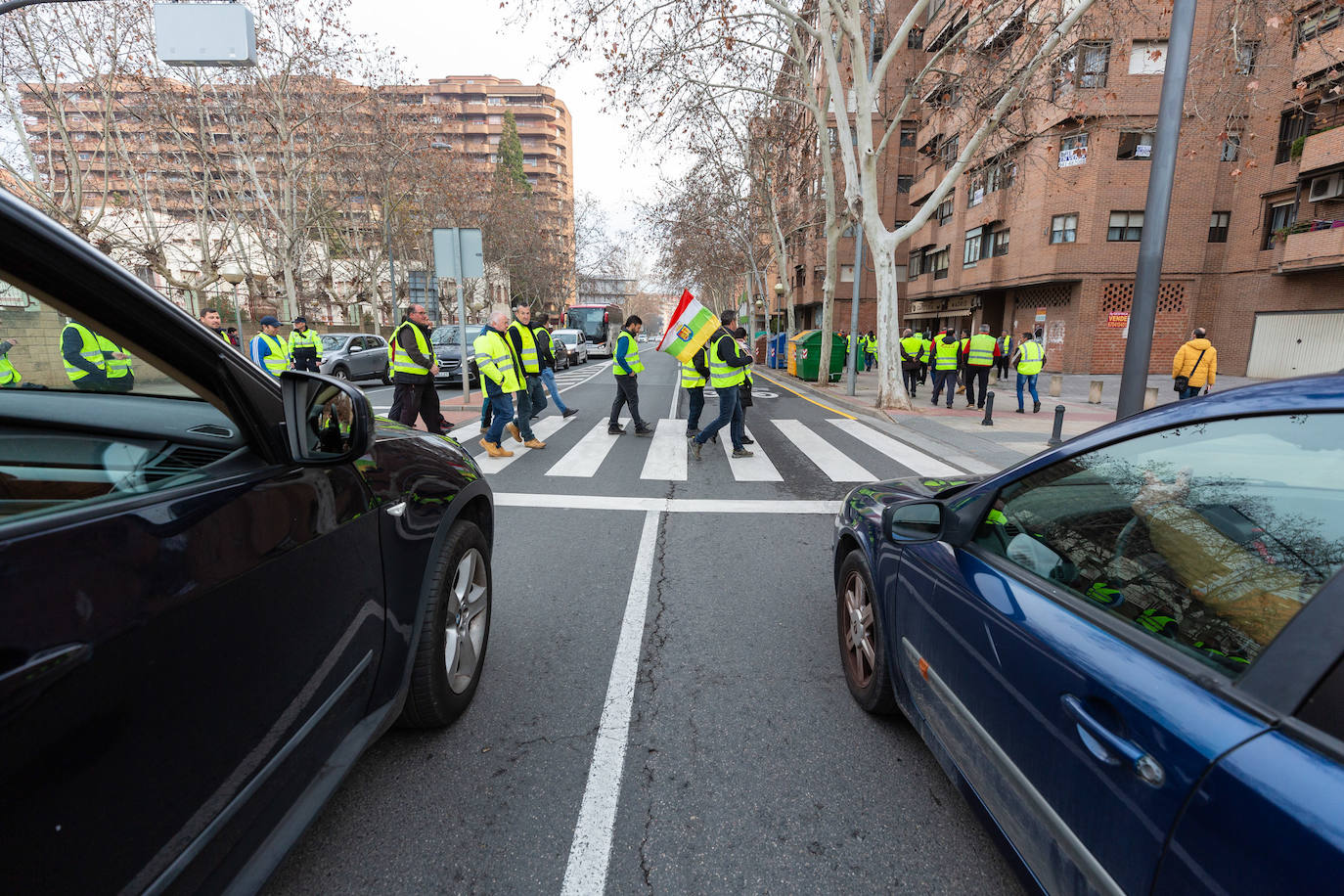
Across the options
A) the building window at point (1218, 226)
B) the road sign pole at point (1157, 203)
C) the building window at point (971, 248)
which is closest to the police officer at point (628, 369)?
the road sign pole at point (1157, 203)

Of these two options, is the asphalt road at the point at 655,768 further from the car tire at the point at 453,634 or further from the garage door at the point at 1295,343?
the garage door at the point at 1295,343

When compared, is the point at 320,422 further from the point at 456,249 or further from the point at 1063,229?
the point at 1063,229

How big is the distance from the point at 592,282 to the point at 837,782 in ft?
233

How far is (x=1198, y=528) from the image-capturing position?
156 cm

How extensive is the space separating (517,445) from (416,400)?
1.49m

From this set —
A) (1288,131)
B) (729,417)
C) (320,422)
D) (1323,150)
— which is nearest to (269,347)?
(729,417)

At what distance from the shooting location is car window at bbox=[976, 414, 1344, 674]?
123 cm

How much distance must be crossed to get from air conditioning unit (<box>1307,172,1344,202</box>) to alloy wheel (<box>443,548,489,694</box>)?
3021cm

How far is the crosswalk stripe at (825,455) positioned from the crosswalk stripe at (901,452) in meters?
0.66

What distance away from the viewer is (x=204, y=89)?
2047 centimetres

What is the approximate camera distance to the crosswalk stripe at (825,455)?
7.46m

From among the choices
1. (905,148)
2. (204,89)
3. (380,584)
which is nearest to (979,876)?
(380,584)

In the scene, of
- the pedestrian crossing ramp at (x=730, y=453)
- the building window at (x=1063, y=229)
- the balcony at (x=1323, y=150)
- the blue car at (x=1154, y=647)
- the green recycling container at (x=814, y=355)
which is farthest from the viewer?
the building window at (x=1063, y=229)

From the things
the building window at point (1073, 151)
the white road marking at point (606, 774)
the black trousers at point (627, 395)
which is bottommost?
the white road marking at point (606, 774)
